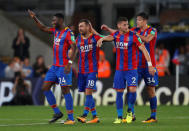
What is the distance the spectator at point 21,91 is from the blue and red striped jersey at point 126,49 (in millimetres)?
8783

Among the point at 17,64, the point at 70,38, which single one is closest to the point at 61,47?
the point at 70,38

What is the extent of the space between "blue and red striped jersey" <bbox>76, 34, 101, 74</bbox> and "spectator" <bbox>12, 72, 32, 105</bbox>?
8.23 m

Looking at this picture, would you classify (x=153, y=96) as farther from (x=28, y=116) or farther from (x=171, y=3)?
(x=171, y=3)

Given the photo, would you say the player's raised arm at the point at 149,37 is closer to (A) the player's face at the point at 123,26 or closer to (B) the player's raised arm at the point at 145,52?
(B) the player's raised arm at the point at 145,52

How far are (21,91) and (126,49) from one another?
8.91 meters

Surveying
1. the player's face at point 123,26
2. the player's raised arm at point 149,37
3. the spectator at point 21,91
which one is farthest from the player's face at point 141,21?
the spectator at point 21,91

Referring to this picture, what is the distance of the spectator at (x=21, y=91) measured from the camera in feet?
68.8

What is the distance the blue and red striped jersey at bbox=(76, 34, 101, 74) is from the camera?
12992 millimetres

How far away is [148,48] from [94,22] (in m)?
13.2

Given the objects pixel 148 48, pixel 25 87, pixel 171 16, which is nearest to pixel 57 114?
pixel 148 48

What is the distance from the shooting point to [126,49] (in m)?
12.7

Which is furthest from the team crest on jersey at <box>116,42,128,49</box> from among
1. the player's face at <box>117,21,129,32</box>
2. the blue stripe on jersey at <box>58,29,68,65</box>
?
the blue stripe on jersey at <box>58,29,68,65</box>

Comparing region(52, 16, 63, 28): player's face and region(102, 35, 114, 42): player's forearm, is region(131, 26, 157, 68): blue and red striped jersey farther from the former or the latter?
region(52, 16, 63, 28): player's face

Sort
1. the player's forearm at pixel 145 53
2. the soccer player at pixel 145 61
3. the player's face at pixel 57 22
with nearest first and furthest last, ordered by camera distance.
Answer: the player's forearm at pixel 145 53 < the player's face at pixel 57 22 < the soccer player at pixel 145 61
